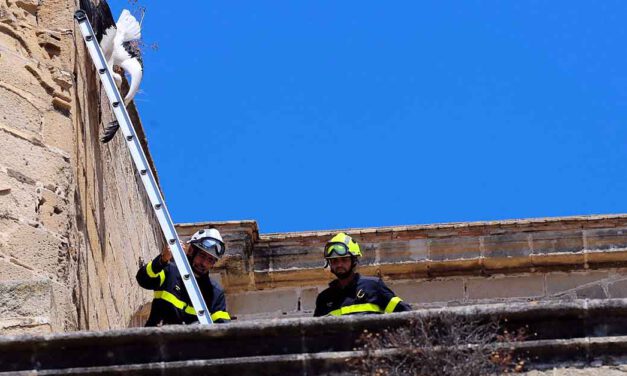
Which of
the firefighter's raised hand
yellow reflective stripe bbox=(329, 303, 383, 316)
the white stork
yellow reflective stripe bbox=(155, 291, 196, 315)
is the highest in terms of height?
the white stork

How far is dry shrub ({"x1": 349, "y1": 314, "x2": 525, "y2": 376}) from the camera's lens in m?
10.1

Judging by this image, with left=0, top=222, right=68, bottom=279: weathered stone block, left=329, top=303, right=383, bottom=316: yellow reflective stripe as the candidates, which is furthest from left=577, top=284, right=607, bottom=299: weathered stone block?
left=0, top=222, right=68, bottom=279: weathered stone block

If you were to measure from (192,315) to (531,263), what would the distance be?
623 cm

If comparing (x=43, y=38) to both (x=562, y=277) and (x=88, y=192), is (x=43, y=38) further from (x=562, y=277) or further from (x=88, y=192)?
(x=562, y=277)

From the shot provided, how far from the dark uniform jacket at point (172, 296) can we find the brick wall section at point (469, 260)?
17.3 ft

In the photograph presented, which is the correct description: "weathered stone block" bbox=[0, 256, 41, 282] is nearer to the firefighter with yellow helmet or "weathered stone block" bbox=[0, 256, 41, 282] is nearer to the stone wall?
the stone wall

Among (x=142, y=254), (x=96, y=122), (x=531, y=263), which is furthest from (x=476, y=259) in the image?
(x=96, y=122)

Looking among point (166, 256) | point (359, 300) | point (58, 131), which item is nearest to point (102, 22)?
point (58, 131)

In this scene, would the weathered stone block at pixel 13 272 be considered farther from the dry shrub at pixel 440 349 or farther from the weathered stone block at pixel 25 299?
the dry shrub at pixel 440 349

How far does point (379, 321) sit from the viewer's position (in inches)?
406

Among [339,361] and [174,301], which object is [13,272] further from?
[339,361]

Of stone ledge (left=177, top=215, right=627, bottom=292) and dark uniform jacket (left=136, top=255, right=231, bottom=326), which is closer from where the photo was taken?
dark uniform jacket (left=136, top=255, right=231, bottom=326)

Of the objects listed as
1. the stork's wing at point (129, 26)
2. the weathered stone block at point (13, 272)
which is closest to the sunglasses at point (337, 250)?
the weathered stone block at point (13, 272)

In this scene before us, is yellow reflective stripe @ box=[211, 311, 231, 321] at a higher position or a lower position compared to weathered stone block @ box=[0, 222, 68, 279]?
lower
